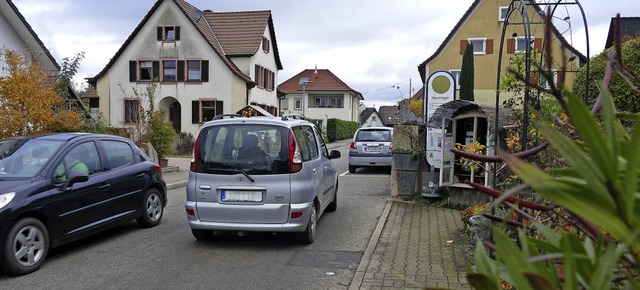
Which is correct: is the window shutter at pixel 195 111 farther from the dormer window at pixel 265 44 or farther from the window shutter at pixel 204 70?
the dormer window at pixel 265 44

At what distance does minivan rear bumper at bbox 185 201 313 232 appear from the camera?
243 inches

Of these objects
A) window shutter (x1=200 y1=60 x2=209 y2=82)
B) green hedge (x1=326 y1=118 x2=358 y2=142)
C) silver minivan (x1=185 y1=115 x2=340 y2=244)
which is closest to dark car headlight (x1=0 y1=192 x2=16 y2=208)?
silver minivan (x1=185 y1=115 x2=340 y2=244)

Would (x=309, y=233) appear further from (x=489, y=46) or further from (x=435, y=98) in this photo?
(x=489, y=46)

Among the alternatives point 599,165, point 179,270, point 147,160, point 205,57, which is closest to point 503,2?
point 205,57

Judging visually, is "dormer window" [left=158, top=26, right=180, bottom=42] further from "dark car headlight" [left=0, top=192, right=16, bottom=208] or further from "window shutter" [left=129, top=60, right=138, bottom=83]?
"dark car headlight" [left=0, top=192, right=16, bottom=208]

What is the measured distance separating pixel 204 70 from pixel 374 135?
58.4 feet

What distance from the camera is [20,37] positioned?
17.5 meters

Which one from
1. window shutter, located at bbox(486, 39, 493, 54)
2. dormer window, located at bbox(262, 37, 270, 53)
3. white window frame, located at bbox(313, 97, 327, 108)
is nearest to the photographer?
window shutter, located at bbox(486, 39, 493, 54)

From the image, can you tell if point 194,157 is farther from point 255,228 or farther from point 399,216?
point 399,216

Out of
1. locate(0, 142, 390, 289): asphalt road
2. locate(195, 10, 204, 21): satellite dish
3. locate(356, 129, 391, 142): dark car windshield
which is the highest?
locate(195, 10, 204, 21): satellite dish

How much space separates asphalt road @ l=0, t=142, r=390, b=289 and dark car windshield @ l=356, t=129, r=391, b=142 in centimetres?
763

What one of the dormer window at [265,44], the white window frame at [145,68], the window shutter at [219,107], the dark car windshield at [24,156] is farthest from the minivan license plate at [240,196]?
the dormer window at [265,44]

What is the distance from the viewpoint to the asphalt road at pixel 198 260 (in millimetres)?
5020

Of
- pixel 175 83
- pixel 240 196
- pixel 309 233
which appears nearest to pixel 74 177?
pixel 240 196
